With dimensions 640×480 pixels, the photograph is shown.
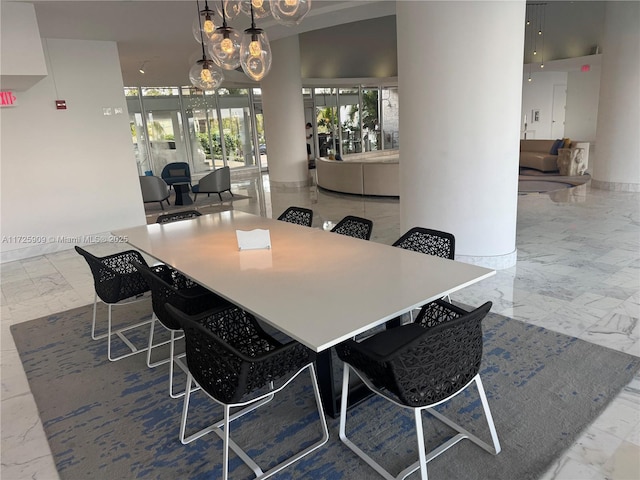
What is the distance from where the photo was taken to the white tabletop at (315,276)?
1.91 metres

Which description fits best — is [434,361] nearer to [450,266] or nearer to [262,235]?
[450,266]

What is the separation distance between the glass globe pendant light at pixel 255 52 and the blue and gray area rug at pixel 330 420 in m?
2.22

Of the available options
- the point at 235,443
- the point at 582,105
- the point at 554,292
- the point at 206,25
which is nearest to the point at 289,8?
the point at 206,25

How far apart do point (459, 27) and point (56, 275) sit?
5.19m

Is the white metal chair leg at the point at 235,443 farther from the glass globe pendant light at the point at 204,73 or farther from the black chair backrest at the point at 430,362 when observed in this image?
the glass globe pendant light at the point at 204,73

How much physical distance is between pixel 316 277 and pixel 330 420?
0.78 metres

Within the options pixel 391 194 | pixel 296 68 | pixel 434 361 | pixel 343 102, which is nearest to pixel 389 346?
pixel 434 361

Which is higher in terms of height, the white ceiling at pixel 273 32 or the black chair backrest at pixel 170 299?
the white ceiling at pixel 273 32

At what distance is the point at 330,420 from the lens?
241 centimetres

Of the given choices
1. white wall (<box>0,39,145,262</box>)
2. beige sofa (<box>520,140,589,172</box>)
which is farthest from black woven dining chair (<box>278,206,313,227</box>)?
beige sofa (<box>520,140,589,172</box>)

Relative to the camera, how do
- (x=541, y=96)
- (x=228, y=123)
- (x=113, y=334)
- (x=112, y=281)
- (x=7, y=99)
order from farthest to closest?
1. (x=541, y=96)
2. (x=228, y=123)
3. (x=7, y=99)
4. (x=113, y=334)
5. (x=112, y=281)

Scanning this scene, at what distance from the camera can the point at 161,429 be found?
244cm

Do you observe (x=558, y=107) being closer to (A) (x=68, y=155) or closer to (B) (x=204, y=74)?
(A) (x=68, y=155)

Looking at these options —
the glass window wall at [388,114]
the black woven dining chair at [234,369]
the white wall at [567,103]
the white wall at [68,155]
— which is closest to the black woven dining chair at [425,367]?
the black woven dining chair at [234,369]
